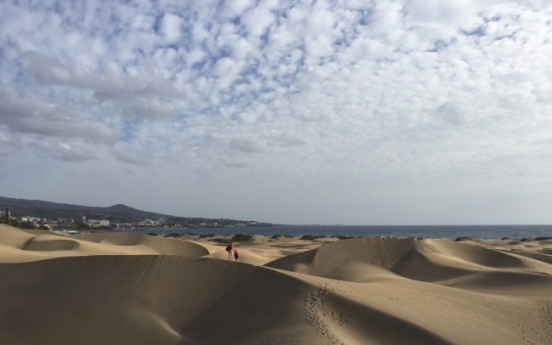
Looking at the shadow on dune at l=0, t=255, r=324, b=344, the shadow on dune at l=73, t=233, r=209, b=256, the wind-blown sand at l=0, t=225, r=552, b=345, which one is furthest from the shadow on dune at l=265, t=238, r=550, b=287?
the shadow on dune at l=73, t=233, r=209, b=256

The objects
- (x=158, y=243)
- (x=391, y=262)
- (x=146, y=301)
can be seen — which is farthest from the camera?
(x=158, y=243)

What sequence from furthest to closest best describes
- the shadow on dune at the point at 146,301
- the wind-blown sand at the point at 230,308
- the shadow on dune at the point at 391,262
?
1. the shadow on dune at the point at 391,262
2. the shadow on dune at the point at 146,301
3. the wind-blown sand at the point at 230,308

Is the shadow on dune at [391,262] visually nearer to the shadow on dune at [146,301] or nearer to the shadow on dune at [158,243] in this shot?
the shadow on dune at [146,301]

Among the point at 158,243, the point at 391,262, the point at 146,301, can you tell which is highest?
the point at 391,262

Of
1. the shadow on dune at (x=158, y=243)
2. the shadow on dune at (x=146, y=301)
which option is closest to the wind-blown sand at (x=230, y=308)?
the shadow on dune at (x=146, y=301)

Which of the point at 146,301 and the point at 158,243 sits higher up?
the point at 158,243

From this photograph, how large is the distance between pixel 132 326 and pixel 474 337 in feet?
22.5

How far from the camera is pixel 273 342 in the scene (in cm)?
765

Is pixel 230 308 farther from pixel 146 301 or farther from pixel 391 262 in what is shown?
pixel 391 262

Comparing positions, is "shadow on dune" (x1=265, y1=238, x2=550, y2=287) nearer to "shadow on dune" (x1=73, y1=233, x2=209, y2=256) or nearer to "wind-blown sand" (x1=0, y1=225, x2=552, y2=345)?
"wind-blown sand" (x1=0, y1=225, x2=552, y2=345)

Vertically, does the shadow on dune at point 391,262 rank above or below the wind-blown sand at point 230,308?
above

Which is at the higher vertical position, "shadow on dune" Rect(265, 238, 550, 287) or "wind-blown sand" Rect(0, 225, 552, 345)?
"shadow on dune" Rect(265, 238, 550, 287)

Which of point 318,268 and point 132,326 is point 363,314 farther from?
point 318,268

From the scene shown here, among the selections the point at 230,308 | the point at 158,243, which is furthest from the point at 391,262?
the point at 158,243
